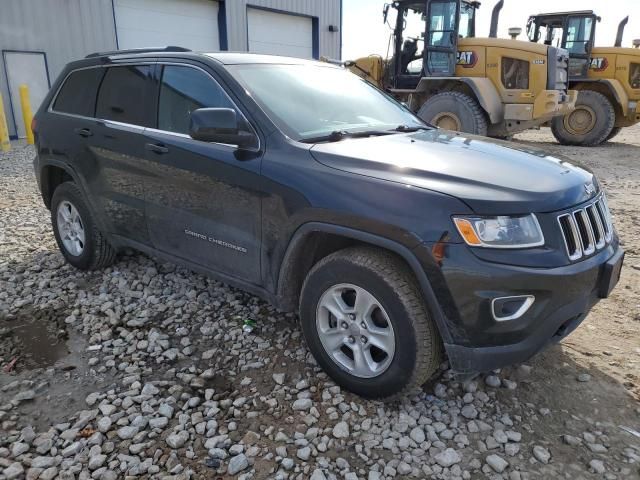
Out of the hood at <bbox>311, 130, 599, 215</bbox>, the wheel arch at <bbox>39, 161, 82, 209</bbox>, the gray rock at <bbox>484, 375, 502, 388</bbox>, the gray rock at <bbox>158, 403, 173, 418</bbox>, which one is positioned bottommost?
the gray rock at <bbox>158, 403, 173, 418</bbox>

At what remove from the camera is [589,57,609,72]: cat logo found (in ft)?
40.9

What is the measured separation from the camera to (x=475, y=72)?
10.6 meters

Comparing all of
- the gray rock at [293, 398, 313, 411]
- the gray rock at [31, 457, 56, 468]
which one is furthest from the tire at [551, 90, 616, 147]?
the gray rock at [31, 457, 56, 468]

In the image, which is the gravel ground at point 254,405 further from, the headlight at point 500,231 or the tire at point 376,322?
the headlight at point 500,231

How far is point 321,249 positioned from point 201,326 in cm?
117

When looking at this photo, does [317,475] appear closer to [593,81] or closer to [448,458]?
[448,458]

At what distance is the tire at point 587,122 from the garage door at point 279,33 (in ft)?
28.0

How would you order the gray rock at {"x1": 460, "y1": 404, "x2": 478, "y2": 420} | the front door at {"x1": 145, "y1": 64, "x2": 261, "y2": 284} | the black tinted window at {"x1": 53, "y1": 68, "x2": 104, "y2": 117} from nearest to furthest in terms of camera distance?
the gray rock at {"x1": 460, "y1": 404, "x2": 478, "y2": 420} < the front door at {"x1": 145, "y1": 64, "x2": 261, "y2": 284} < the black tinted window at {"x1": 53, "y1": 68, "x2": 104, "y2": 117}

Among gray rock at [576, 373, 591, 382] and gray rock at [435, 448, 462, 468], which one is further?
gray rock at [576, 373, 591, 382]

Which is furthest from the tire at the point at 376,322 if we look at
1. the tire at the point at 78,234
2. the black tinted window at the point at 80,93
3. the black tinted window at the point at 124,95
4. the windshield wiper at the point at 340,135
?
the black tinted window at the point at 80,93

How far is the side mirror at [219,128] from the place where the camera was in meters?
2.83

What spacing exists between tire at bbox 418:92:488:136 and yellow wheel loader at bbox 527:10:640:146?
3609 mm

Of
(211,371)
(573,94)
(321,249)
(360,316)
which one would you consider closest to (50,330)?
(211,371)

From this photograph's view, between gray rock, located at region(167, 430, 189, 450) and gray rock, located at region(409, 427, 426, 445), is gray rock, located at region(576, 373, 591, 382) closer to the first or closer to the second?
gray rock, located at region(409, 427, 426, 445)
